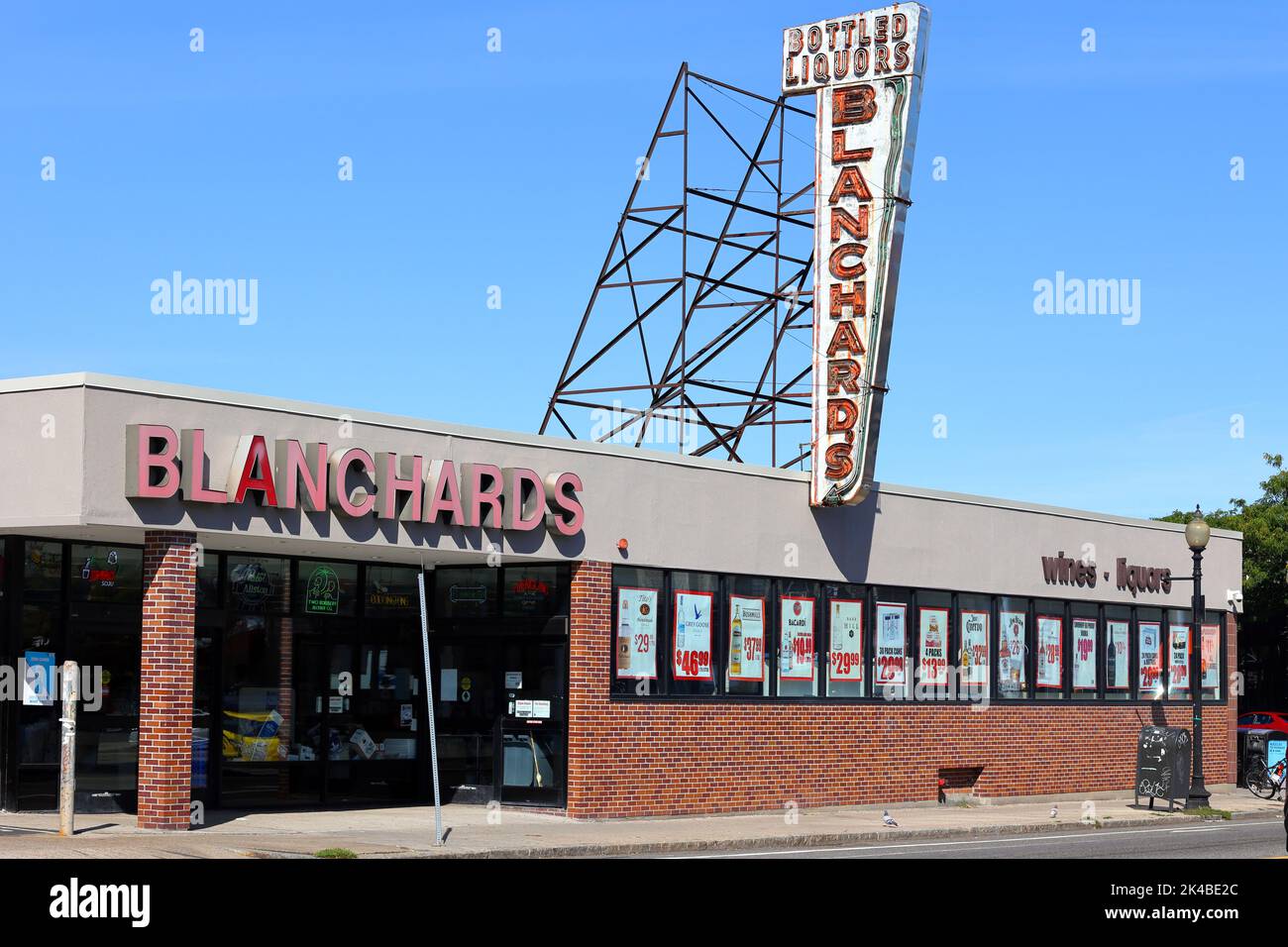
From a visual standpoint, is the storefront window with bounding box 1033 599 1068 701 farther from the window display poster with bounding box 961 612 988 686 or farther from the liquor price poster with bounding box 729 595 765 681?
the liquor price poster with bounding box 729 595 765 681

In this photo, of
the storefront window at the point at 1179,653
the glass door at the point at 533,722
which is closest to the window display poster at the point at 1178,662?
the storefront window at the point at 1179,653

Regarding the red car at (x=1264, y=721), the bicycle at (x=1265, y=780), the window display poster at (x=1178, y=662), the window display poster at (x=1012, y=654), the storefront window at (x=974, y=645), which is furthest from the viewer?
the red car at (x=1264, y=721)

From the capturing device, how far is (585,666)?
23781 mm

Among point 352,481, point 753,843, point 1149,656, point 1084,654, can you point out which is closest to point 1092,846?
point 753,843

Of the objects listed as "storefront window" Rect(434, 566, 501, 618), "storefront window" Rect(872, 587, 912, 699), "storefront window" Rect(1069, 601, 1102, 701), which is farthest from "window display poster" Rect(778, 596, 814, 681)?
"storefront window" Rect(1069, 601, 1102, 701)

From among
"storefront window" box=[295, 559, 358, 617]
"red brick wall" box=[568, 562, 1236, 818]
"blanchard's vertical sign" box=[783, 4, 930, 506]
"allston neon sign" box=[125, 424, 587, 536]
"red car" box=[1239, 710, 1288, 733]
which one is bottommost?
"red car" box=[1239, 710, 1288, 733]

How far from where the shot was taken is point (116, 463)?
63.9 ft

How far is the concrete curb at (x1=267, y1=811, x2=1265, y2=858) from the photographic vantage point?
61.7ft

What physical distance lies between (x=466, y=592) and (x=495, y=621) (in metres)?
0.67

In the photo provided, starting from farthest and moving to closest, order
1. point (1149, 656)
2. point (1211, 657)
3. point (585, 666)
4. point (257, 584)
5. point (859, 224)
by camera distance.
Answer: point (1211, 657) < point (1149, 656) < point (859, 224) < point (585, 666) < point (257, 584)

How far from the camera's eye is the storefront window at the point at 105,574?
70.9ft

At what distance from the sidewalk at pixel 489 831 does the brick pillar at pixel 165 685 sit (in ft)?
1.26

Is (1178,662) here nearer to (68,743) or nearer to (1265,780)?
(1265,780)

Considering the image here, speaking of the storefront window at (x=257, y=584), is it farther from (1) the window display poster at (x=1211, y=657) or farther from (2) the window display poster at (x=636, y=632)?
(1) the window display poster at (x=1211, y=657)
